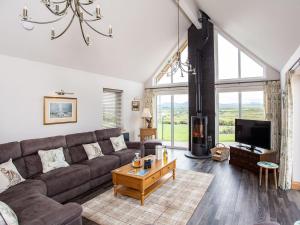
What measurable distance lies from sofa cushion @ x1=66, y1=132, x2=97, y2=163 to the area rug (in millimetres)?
1072

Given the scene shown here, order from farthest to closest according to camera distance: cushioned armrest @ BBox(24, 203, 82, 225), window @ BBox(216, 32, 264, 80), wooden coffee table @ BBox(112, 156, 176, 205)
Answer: window @ BBox(216, 32, 264, 80)
wooden coffee table @ BBox(112, 156, 176, 205)
cushioned armrest @ BBox(24, 203, 82, 225)

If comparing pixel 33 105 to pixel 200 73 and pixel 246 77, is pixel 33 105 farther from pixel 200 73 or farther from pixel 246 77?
pixel 246 77

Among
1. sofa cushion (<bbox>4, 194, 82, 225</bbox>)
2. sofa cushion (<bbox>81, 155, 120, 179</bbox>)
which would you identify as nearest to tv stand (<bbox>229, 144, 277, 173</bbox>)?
sofa cushion (<bbox>81, 155, 120, 179</bbox>)

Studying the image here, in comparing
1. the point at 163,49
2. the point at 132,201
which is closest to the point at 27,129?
the point at 132,201

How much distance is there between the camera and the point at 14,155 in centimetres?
314

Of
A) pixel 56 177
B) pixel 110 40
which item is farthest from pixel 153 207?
pixel 110 40

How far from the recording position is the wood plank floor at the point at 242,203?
269 cm

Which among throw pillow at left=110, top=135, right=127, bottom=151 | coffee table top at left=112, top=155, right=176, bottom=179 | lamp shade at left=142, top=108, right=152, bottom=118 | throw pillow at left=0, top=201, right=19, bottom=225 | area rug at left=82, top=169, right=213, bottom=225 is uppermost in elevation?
lamp shade at left=142, top=108, right=152, bottom=118

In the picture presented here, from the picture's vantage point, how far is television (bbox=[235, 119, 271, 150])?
4.46 m

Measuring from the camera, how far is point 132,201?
319 cm

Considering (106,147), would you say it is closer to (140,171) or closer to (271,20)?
(140,171)

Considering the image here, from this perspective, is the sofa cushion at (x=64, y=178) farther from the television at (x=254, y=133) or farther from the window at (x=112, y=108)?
the television at (x=254, y=133)

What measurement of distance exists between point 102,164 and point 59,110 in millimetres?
1732

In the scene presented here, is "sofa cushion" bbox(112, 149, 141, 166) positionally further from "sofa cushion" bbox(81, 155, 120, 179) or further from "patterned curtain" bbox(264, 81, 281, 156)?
"patterned curtain" bbox(264, 81, 281, 156)
